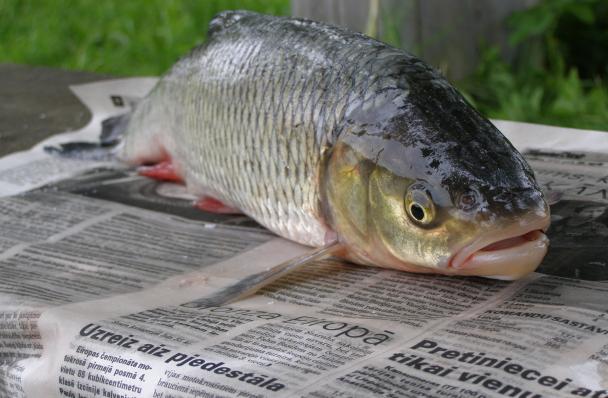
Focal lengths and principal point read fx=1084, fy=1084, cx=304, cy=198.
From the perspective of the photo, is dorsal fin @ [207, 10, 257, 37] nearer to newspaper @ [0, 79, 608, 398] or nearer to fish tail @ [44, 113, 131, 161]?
newspaper @ [0, 79, 608, 398]

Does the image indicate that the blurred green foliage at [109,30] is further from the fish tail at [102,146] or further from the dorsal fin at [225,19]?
the dorsal fin at [225,19]

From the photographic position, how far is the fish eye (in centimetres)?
171

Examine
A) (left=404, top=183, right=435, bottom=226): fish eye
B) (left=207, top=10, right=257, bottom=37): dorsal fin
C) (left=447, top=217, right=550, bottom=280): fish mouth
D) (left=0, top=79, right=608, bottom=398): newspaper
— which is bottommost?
(left=0, top=79, right=608, bottom=398): newspaper

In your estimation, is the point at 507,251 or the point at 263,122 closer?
the point at 507,251

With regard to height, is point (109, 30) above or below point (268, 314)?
above

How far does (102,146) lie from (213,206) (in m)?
0.61

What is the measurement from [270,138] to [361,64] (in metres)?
0.24

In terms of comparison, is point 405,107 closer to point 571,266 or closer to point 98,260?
point 571,266

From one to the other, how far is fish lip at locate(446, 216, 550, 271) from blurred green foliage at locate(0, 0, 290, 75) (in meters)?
2.91

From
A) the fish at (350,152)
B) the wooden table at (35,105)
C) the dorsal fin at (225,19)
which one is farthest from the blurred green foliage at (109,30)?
the fish at (350,152)

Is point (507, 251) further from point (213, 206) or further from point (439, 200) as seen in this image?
point (213, 206)

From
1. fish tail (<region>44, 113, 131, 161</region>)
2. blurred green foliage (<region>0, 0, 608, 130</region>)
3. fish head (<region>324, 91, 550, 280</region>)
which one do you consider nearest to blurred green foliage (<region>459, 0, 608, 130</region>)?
blurred green foliage (<region>0, 0, 608, 130</region>)

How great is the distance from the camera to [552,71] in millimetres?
3990

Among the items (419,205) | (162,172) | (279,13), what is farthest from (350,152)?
(279,13)
